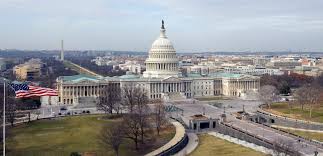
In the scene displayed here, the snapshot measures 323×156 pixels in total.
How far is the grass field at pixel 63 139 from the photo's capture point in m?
59.7

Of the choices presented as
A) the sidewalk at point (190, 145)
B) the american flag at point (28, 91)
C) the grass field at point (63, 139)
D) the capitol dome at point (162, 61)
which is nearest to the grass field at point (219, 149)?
the sidewalk at point (190, 145)

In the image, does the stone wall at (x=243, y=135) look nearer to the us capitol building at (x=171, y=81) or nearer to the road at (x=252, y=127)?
the road at (x=252, y=127)

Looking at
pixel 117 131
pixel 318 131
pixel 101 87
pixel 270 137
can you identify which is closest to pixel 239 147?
pixel 270 137

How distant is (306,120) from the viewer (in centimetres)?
8681

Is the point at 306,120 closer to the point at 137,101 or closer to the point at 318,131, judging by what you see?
the point at 318,131

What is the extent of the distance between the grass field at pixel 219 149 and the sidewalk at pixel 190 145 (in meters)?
0.67

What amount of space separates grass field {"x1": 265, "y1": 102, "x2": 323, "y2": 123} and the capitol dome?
143ft

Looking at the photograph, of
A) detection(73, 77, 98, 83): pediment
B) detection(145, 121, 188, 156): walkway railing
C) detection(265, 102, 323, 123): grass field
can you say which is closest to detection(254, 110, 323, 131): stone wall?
detection(265, 102, 323, 123): grass field

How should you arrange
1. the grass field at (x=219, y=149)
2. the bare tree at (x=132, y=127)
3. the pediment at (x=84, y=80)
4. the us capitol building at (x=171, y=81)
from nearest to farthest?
the grass field at (x=219, y=149) → the bare tree at (x=132, y=127) → the pediment at (x=84, y=80) → the us capitol building at (x=171, y=81)

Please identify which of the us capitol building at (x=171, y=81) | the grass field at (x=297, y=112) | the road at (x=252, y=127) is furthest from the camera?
the us capitol building at (x=171, y=81)

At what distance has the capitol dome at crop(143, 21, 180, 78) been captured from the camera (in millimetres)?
145438

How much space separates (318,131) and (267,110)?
23.8m

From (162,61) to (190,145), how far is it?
79058 millimetres

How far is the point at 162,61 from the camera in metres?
146
